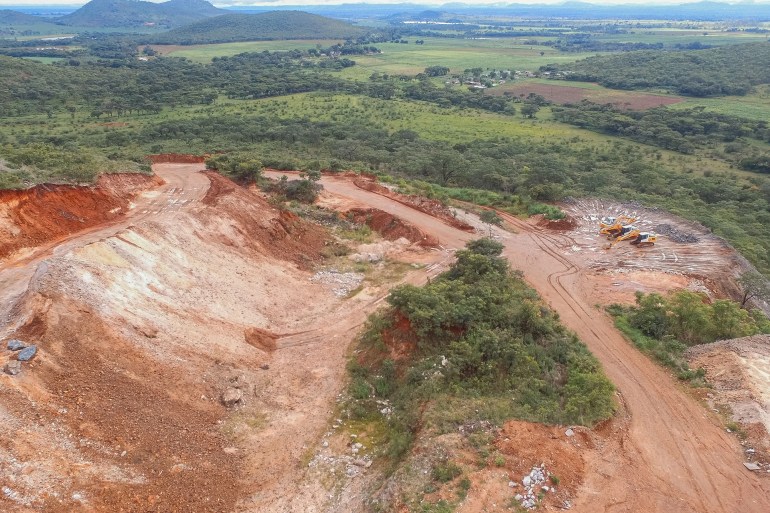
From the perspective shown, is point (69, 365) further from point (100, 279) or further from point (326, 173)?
point (326, 173)

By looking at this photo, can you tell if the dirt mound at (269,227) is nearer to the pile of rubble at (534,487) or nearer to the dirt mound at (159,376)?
the dirt mound at (159,376)

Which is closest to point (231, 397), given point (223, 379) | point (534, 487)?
point (223, 379)

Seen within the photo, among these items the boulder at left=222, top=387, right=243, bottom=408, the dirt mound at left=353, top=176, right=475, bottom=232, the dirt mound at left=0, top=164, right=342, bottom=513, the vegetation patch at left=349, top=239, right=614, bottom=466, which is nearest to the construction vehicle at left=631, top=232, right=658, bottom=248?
the dirt mound at left=353, top=176, right=475, bottom=232

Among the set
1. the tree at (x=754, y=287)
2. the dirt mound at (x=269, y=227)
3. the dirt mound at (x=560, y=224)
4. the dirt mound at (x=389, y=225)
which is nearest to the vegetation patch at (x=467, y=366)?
the dirt mound at (x=389, y=225)

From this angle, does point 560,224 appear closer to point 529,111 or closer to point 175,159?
point 175,159

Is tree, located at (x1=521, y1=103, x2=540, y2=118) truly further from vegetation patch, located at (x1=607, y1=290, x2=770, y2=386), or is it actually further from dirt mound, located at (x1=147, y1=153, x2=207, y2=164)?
vegetation patch, located at (x1=607, y1=290, x2=770, y2=386)

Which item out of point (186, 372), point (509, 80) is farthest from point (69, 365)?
point (509, 80)
